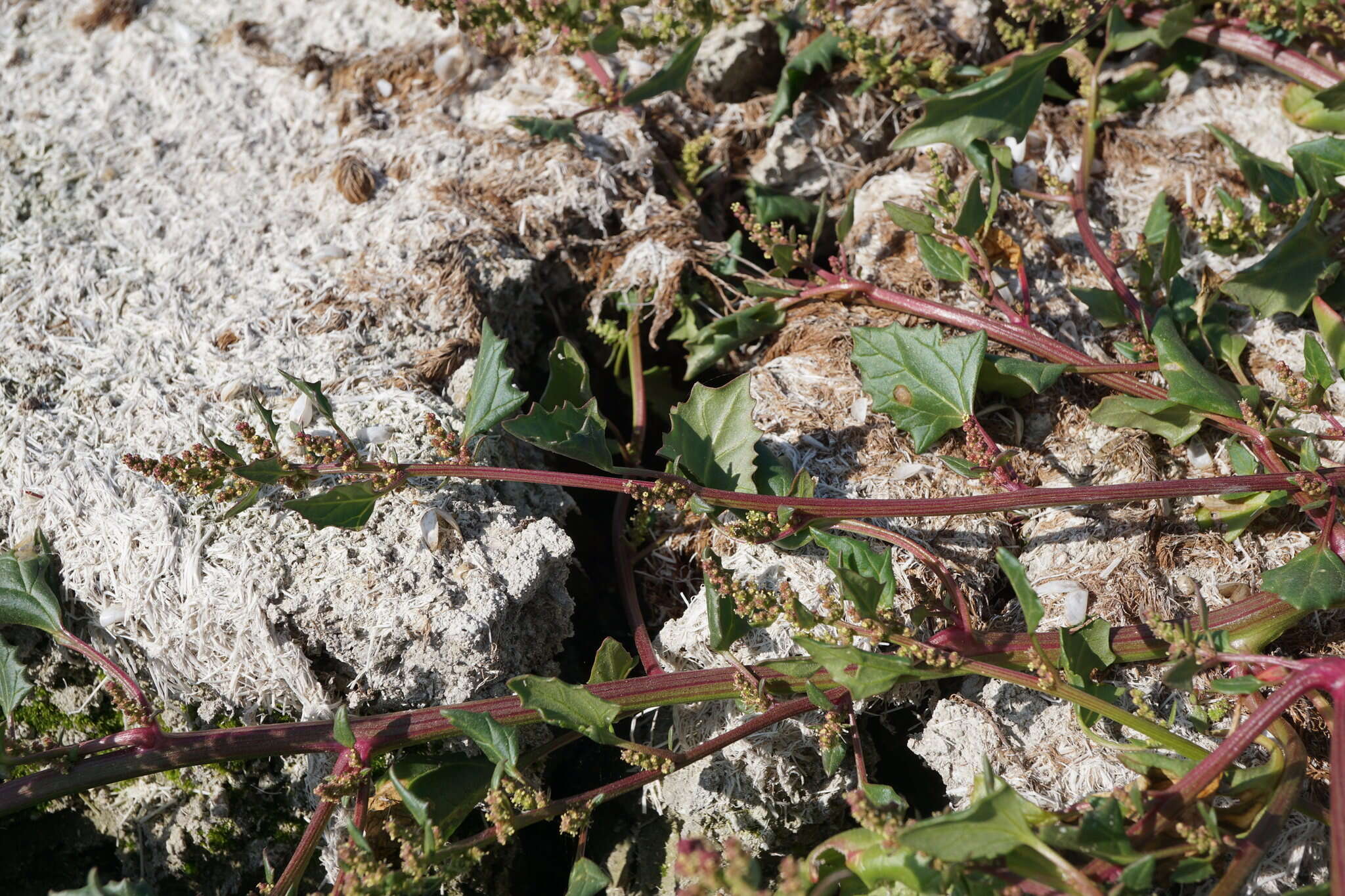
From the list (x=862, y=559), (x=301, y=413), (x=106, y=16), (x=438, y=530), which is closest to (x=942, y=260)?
(x=862, y=559)

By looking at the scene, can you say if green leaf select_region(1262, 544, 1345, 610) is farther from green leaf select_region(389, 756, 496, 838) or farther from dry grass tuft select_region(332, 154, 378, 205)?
dry grass tuft select_region(332, 154, 378, 205)

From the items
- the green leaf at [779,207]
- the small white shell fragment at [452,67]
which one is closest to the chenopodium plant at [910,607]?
the green leaf at [779,207]

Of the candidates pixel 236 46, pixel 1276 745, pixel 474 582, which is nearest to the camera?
pixel 1276 745

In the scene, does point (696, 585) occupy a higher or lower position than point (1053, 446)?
lower

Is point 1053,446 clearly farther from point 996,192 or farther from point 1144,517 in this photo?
point 996,192

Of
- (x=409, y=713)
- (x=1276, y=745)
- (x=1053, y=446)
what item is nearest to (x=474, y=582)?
(x=409, y=713)

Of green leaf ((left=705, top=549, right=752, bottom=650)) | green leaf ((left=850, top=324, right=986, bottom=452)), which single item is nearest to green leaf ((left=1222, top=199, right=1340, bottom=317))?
green leaf ((left=850, top=324, right=986, bottom=452))
